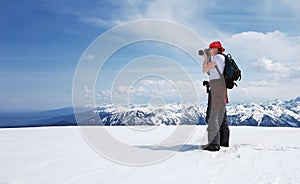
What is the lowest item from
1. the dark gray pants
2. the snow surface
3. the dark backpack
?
the snow surface

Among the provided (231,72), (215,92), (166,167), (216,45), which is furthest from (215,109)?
(166,167)

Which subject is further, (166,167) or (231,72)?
(231,72)

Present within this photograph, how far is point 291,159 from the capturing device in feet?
13.7

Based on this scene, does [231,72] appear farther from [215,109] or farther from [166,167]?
[166,167]

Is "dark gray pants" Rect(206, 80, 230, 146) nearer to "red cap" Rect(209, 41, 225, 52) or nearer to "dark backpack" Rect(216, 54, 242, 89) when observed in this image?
"dark backpack" Rect(216, 54, 242, 89)

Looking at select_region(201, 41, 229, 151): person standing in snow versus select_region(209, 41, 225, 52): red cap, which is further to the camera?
select_region(209, 41, 225, 52): red cap

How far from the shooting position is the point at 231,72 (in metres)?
4.69

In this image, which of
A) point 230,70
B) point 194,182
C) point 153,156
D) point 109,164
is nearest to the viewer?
point 194,182

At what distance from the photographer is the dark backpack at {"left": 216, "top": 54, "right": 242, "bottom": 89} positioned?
15.4 feet

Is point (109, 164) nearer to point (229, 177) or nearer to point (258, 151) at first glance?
point (229, 177)

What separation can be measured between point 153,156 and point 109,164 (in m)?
0.83

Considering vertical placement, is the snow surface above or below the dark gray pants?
below

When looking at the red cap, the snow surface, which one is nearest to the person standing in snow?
the red cap

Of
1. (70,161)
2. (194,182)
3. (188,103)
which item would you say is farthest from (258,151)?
(70,161)
